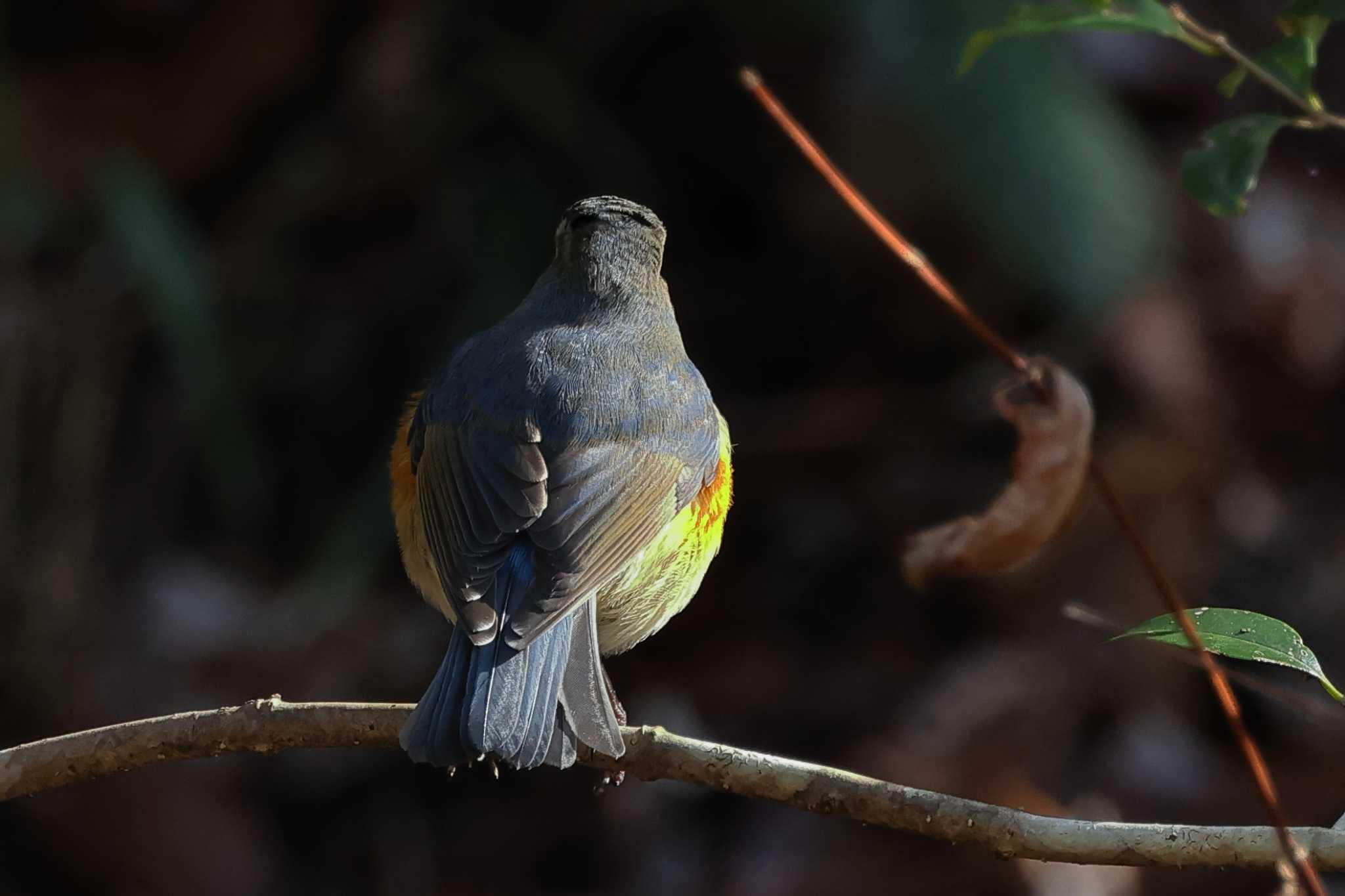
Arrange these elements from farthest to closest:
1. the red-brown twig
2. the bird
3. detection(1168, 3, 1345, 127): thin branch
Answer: the bird, detection(1168, 3, 1345, 127): thin branch, the red-brown twig

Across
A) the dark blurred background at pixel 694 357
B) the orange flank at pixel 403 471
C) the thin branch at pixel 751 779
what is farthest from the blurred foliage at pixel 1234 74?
the dark blurred background at pixel 694 357

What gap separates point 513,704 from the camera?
8.72 feet

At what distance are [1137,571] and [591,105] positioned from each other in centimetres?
251

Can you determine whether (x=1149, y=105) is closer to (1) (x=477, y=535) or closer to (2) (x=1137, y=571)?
(2) (x=1137, y=571)

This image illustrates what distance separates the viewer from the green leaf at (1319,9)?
2209 mm

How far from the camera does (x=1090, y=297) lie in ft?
18.1

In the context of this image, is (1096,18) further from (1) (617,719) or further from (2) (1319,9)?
(1) (617,719)

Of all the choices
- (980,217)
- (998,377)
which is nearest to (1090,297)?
(980,217)

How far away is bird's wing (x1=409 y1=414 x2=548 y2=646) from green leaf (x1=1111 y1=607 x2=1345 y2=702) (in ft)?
3.63

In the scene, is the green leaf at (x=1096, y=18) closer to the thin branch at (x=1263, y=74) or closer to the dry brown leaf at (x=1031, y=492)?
the thin branch at (x=1263, y=74)

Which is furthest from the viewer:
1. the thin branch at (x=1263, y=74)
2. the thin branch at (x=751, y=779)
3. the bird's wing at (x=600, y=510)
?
the bird's wing at (x=600, y=510)

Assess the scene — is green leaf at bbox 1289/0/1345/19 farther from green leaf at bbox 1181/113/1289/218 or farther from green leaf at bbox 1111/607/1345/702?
green leaf at bbox 1111/607/1345/702

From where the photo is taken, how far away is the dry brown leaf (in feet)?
7.41

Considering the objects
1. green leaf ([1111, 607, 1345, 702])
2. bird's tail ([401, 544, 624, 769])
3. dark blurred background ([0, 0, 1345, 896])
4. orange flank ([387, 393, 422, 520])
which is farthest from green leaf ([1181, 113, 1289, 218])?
dark blurred background ([0, 0, 1345, 896])
